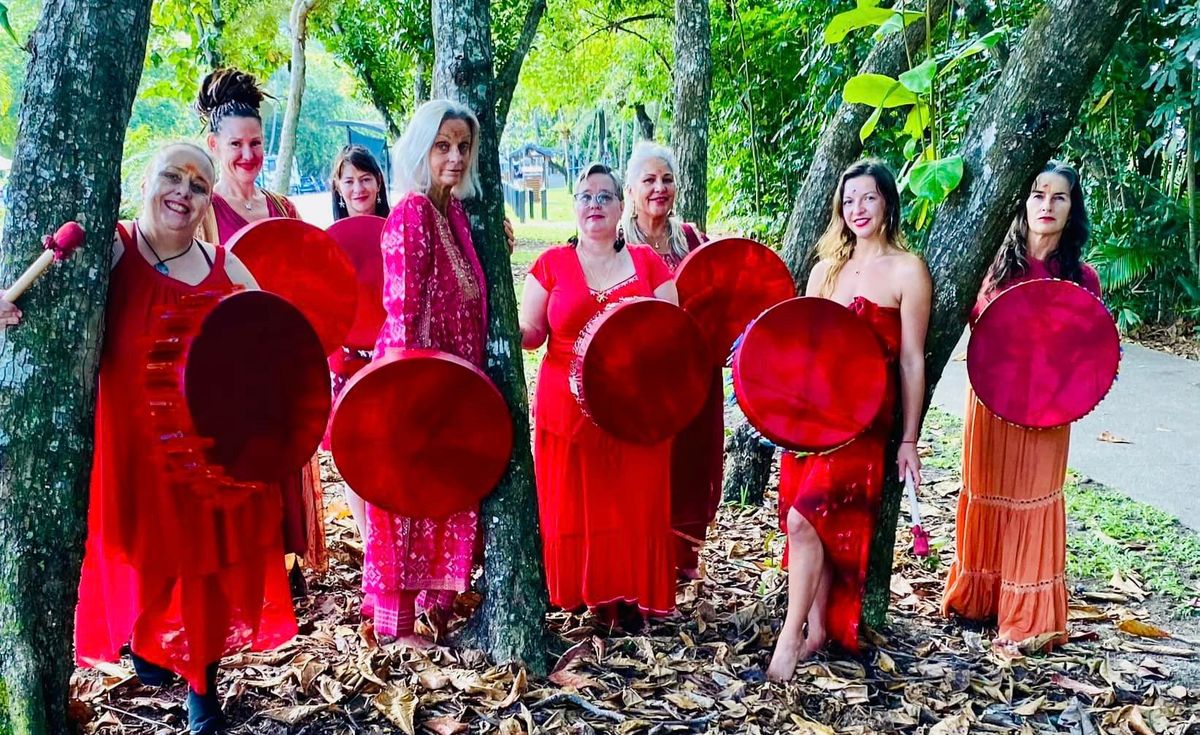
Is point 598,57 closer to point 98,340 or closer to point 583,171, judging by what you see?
point 583,171

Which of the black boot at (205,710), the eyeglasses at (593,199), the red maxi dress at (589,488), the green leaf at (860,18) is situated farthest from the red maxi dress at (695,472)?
the black boot at (205,710)

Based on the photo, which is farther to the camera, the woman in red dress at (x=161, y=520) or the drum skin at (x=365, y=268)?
the drum skin at (x=365, y=268)

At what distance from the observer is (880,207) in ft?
9.57

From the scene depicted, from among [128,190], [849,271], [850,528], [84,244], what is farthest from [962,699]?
[128,190]

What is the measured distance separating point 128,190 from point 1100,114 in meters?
8.66

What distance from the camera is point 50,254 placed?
196 cm

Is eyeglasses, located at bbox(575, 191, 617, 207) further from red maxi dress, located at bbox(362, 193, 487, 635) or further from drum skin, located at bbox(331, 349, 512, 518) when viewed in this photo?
Answer: drum skin, located at bbox(331, 349, 512, 518)

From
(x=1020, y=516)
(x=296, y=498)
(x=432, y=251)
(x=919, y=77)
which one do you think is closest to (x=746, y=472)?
(x=1020, y=516)

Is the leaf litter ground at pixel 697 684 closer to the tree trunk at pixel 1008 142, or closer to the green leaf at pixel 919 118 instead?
the tree trunk at pixel 1008 142

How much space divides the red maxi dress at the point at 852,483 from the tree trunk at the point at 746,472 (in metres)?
1.67

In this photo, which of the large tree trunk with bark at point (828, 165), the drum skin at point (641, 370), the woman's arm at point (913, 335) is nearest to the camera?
the woman's arm at point (913, 335)

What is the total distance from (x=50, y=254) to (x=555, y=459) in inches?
69.3

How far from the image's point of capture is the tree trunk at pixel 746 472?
15.3 feet

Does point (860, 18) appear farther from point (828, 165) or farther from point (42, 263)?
point (42, 263)
